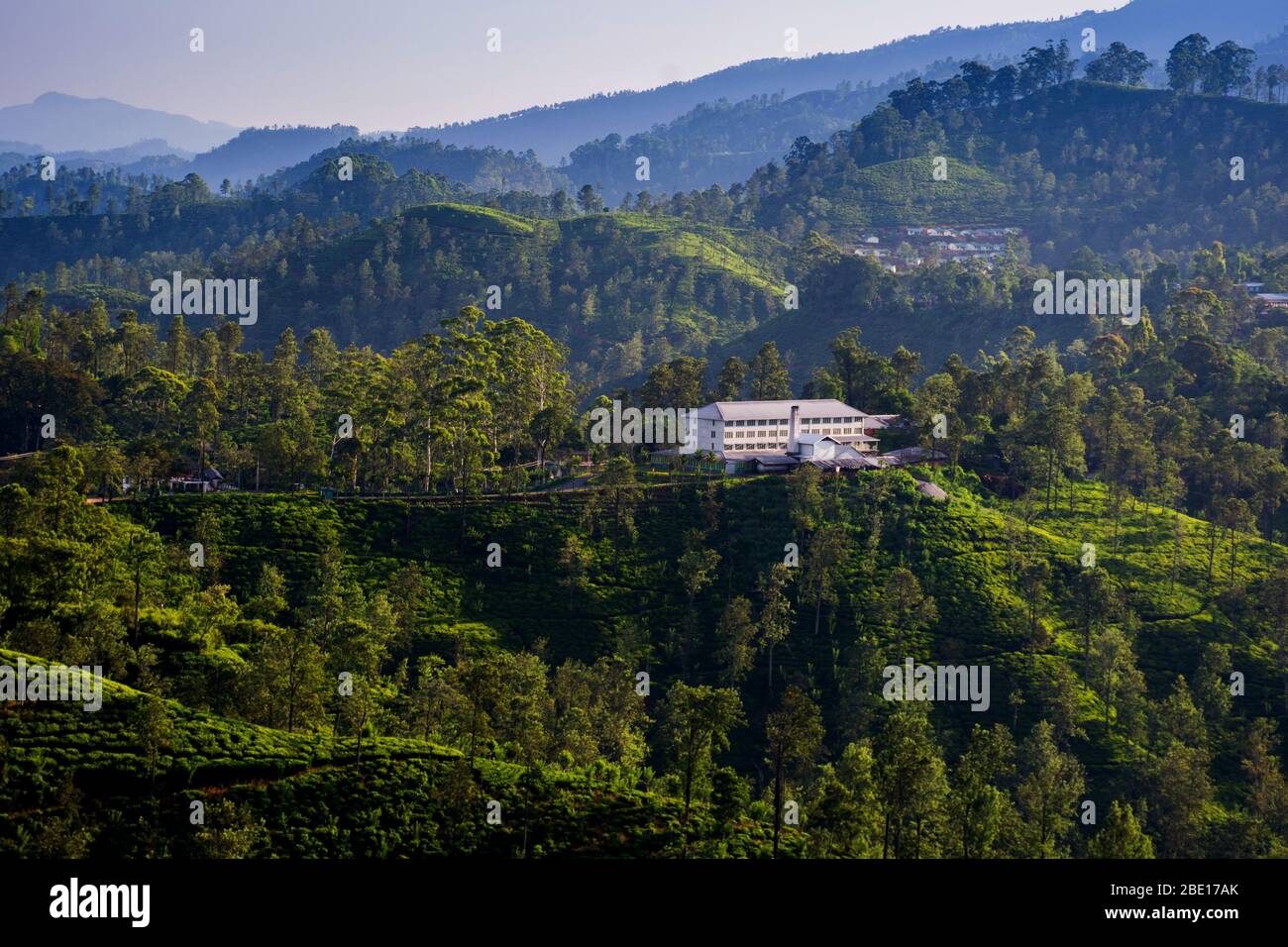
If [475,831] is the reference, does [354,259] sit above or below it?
above

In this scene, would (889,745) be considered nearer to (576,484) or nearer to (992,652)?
(992,652)

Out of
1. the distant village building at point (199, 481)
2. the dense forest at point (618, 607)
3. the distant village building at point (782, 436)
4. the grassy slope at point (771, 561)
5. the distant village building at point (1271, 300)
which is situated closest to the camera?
the dense forest at point (618, 607)

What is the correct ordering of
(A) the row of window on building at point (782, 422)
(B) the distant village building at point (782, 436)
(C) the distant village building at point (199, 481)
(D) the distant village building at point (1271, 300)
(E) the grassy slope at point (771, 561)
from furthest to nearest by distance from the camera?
(D) the distant village building at point (1271, 300) < (A) the row of window on building at point (782, 422) < (B) the distant village building at point (782, 436) < (C) the distant village building at point (199, 481) < (E) the grassy slope at point (771, 561)

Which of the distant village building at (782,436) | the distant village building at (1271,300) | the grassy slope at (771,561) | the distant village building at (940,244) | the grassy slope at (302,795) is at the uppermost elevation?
the distant village building at (940,244)

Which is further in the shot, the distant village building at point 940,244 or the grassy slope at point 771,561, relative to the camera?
the distant village building at point 940,244

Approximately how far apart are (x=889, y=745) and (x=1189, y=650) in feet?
97.7

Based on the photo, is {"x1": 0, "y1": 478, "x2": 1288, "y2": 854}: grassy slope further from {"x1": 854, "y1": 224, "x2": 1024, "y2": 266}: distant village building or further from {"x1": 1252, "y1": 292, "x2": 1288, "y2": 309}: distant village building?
{"x1": 854, "y1": 224, "x2": 1024, "y2": 266}: distant village building

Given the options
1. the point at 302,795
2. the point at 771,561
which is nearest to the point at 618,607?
the point at 771,561

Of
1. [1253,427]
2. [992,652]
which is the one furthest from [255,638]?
[1253,427]

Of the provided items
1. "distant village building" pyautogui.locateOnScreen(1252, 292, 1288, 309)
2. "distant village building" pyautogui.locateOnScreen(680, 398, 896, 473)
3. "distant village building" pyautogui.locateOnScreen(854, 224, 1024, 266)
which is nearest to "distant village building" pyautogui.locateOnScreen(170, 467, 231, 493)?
"distant village building" pyautogui.locateOnScreen(680, 398, 896, 473)

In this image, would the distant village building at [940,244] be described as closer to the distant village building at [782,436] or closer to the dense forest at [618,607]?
the dense forest at [618,607]

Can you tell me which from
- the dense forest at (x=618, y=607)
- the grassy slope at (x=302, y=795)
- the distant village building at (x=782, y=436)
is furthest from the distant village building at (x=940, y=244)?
the grassy slope at (x=302, y=795)

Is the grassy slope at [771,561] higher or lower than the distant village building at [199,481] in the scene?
lower

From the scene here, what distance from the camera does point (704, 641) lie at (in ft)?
208
